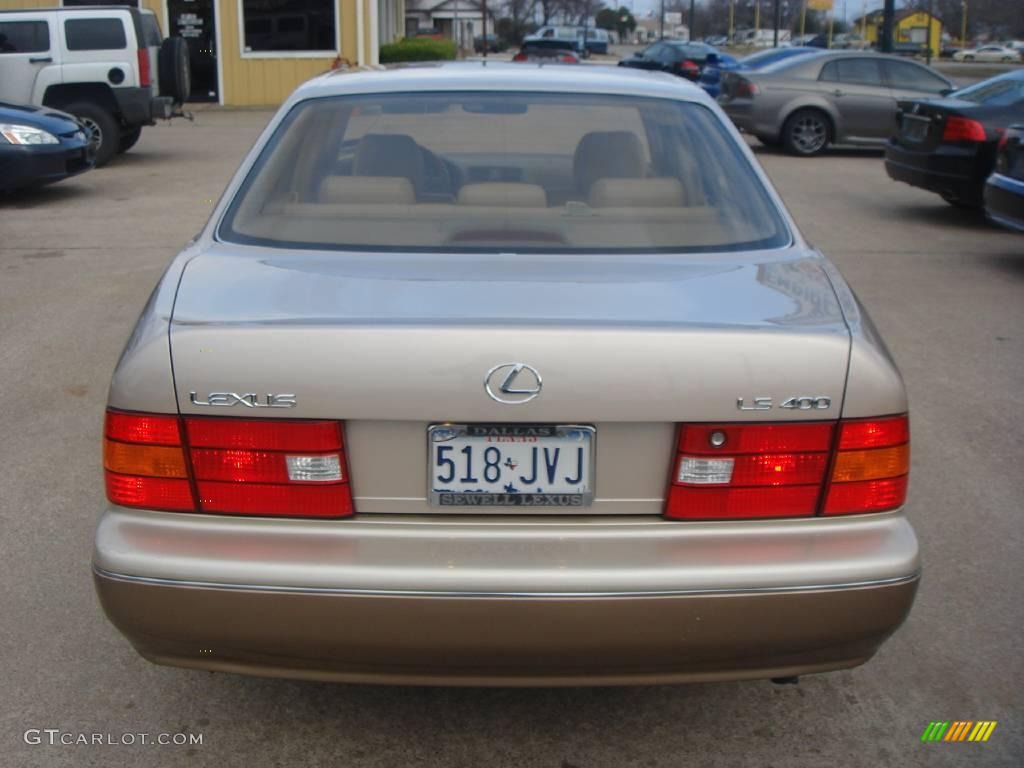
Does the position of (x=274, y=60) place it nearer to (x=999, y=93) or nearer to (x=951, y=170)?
(x=999, y=93)

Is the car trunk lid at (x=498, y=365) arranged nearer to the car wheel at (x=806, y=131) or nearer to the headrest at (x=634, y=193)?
the headrest at (x=634, y=193)

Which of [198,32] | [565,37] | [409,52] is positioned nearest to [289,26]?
[198,32]

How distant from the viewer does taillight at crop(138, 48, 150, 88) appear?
51.1 feet

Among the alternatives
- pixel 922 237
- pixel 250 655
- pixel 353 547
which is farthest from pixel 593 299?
pixel 922 237

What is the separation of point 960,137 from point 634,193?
878 centimetres

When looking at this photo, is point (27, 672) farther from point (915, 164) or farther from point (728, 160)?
point (915, 164)

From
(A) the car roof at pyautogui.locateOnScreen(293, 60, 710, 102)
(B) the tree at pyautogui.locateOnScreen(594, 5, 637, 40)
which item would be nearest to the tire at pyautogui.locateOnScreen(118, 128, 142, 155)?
(A) the car roof at pyautogui.locateOnScreen(293, 60, 710, 102)

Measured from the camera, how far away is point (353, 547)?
265cm

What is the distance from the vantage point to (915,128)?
12.0m

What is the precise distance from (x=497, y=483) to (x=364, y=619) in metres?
0.39

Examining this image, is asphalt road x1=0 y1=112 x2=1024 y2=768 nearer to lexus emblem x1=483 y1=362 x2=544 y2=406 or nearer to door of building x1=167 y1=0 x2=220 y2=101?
lexus emblem x1=483 y1=362 x2=544 y2=406

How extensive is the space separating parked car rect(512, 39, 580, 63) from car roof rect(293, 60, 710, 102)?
2985 cm

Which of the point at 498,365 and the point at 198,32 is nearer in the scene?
the point at 498,365

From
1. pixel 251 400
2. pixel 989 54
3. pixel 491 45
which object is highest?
pixel 251 400
